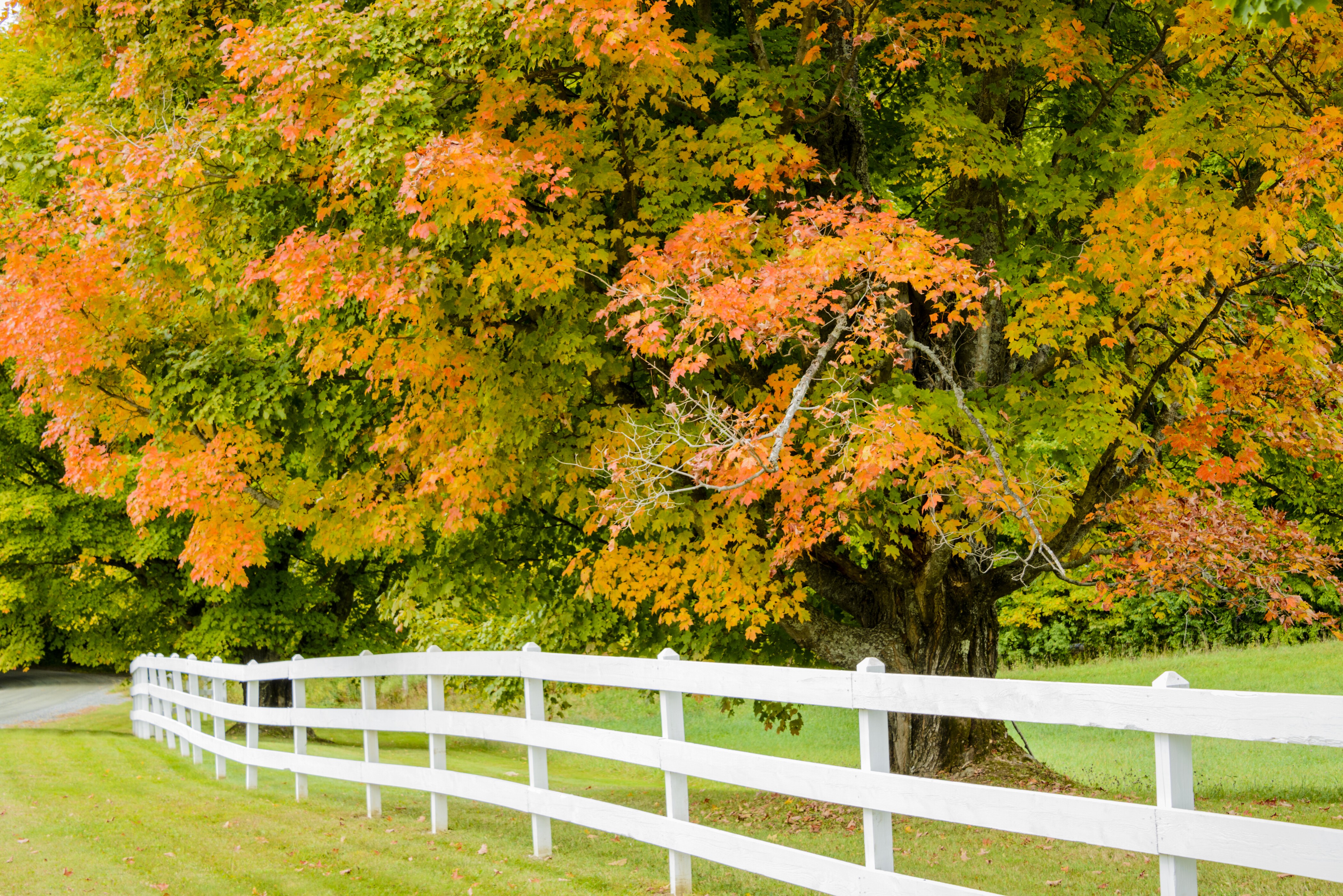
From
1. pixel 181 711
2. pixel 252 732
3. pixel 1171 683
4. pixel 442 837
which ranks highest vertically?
pixel 1171 683

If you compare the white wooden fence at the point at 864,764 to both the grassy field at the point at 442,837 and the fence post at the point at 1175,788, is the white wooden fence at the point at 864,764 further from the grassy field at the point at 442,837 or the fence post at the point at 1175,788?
the grassy field at the point at 442,837

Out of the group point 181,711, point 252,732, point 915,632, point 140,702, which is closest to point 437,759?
point 252,732

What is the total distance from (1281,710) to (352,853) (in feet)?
18.7

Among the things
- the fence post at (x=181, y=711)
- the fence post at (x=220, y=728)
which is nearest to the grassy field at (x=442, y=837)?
the fence post at (x=220, y=728)

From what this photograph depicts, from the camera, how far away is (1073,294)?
9.82 m

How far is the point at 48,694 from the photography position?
120ft

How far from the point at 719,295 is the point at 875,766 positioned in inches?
170

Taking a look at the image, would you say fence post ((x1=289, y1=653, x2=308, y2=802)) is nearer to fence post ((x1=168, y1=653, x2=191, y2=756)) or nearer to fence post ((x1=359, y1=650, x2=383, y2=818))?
fence post ((x1=359, y1=650, x2=383, y2=818))

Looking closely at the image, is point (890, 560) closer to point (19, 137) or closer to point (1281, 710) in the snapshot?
point (1281, 710)

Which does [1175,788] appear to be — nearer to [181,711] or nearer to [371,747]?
[371,747]

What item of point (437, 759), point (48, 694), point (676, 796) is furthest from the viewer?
point (48, 694)

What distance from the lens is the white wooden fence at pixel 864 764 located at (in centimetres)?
367

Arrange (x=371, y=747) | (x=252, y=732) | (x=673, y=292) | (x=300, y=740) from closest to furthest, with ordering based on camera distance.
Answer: (x=673, y=292), (x=371, y=747), (x=300, y=740), (x=252, y=732)

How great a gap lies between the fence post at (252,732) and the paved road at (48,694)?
710 inches
